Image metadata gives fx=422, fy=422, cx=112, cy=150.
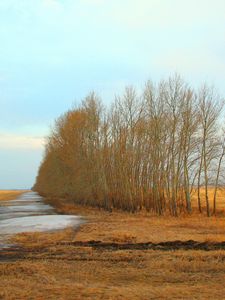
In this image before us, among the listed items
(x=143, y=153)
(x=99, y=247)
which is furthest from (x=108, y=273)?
(x=143, y=153)

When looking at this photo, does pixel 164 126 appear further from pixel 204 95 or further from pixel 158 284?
pixel 158 284

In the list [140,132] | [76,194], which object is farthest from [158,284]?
[76,194]

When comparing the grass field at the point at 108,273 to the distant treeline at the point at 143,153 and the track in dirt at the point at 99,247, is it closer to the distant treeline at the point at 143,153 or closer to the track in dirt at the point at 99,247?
the track in dirt at the point at 99,247

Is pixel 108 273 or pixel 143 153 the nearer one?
pixel 108 273

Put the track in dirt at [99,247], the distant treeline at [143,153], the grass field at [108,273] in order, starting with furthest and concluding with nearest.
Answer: the distant treeline at [143,153] → the track in dirt at [99,247] → the grass field at [108,273]

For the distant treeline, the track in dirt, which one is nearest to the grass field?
the track in dirt

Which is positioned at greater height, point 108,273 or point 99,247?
point 99,247

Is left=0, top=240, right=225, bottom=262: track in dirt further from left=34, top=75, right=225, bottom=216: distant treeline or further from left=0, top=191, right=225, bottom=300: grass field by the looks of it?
left=34, top=75, right=225, bottom=216: distant treeline

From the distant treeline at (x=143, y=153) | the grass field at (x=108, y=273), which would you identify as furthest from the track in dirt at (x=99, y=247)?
the distant treeline at (x=143, y=153)

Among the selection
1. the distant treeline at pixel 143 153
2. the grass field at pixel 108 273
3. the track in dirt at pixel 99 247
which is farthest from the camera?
the distant treeline at pixel 143 153

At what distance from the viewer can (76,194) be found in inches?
1906

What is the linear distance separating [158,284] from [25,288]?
8.92ft

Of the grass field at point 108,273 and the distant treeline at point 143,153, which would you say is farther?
the distant treeline at point 143,153

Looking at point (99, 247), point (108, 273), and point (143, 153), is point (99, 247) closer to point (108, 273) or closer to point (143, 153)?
point (108, 273)
